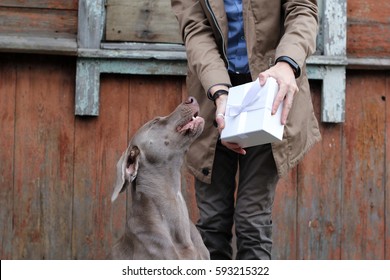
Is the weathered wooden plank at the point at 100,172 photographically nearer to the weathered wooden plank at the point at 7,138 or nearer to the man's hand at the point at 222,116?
the weathered wooden plank at the point at 7,138

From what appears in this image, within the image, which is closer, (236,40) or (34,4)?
(236,40)

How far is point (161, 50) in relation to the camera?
21.8 ft

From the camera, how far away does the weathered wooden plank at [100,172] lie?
6617mm

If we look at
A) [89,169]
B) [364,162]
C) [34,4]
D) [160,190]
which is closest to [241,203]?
[160,190]

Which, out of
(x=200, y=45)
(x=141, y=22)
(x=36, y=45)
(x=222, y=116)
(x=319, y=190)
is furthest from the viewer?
(x=319, y=190)

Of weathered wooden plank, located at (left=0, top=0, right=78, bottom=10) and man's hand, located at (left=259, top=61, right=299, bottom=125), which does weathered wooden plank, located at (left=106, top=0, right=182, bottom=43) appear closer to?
weathered wooden plank, located at (left=0, top=0, right=78, bottom=10)

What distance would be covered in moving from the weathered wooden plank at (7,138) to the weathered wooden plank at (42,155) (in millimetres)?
34

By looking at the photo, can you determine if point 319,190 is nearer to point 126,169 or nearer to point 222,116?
point 126,169

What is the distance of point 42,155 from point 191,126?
1745 millimetres

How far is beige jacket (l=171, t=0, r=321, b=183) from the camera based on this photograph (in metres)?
4.96

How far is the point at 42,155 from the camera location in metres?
6.59

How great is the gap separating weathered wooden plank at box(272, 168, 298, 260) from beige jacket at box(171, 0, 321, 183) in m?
1.49

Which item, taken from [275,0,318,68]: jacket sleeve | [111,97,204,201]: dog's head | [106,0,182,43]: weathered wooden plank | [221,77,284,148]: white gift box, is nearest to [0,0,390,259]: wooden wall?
[106,0,182,43]: weathered wooden plank

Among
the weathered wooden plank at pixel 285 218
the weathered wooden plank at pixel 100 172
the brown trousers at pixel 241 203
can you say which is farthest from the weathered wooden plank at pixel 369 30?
the brown trousers at pixel 241 203
